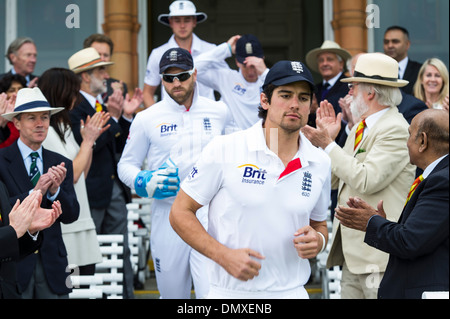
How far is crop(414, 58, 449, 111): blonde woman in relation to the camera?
6.19 m

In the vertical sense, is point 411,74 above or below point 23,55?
below

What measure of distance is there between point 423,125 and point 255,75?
2.72 metres

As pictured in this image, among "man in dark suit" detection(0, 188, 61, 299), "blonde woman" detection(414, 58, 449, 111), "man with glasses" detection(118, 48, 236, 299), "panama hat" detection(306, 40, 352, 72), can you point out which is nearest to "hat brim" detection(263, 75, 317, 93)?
"man in dark suit" detection(0, 188, 61, 299)

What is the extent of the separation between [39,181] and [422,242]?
2.22m

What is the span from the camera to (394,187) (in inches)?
179

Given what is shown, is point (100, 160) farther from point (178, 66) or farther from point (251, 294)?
point (251, 294)

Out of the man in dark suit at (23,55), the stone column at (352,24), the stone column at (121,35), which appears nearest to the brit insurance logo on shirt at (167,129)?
the man in dark suit at (23,55)

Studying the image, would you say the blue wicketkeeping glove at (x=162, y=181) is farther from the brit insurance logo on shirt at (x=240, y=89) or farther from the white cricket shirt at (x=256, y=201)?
the brit insurance logo on shirt at (x=240, y=89)

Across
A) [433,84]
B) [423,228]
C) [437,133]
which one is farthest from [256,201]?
[433,84]

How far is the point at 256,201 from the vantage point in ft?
10.9

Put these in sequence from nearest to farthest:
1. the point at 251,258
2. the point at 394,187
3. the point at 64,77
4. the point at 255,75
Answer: the point at 251,258
the point at 394,187
the point at 64,77
the point at 255,75

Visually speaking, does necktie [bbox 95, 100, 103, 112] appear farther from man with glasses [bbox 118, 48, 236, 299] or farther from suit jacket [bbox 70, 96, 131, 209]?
man with glasses [bbox 118, 48, 236, 299]
